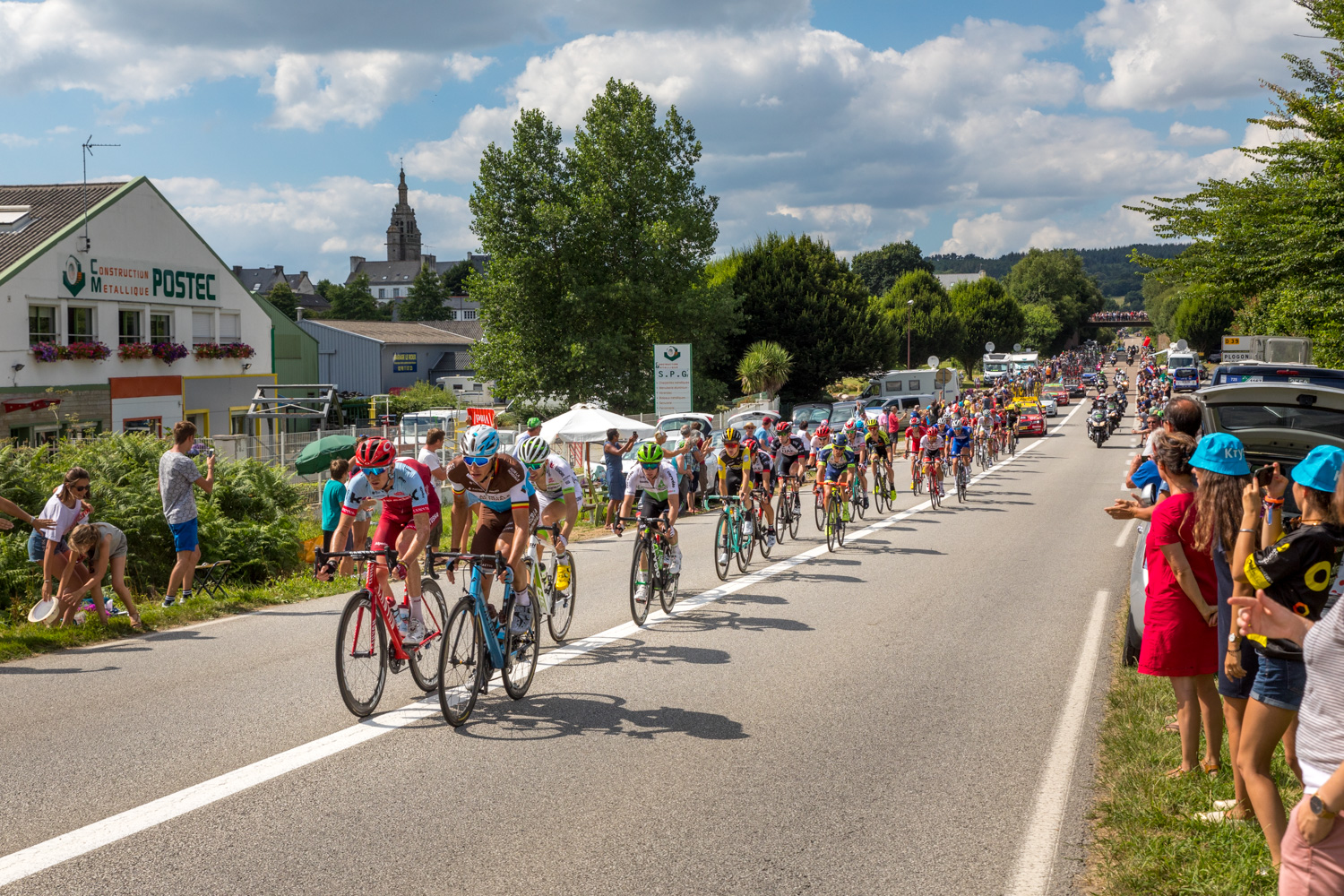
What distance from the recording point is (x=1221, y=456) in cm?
470

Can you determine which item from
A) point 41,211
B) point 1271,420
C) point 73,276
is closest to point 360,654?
point 1271,420

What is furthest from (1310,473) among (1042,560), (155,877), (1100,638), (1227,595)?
(1042,560)

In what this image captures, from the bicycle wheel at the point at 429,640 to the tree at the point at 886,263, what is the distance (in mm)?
140200

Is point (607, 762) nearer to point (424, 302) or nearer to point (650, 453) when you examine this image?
point (650, 453)

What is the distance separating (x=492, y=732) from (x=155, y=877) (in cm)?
234

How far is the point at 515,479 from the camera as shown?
7.28m

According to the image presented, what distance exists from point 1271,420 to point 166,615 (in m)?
10.4

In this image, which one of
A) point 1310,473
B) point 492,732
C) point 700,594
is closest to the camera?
point 1310,473

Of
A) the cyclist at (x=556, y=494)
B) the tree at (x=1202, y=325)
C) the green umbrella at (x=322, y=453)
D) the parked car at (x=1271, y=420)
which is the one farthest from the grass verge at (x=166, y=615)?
the tree at (x=1202, y=325)

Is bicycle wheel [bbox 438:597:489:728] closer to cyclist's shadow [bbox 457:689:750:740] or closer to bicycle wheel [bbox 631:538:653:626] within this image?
cyclist's shadow [bbox 457:689:750:740]

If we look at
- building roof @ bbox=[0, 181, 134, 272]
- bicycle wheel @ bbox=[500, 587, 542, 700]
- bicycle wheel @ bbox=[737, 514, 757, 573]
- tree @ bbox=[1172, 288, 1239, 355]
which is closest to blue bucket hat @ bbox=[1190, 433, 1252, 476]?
bicycle wheel @ bbox=[500, 587, 542, 700]

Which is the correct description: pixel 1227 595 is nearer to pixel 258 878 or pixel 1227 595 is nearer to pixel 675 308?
pixel 258 878

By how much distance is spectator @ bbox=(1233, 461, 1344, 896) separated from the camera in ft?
9.37

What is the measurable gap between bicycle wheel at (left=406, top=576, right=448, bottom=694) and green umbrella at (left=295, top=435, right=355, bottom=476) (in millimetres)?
14776
